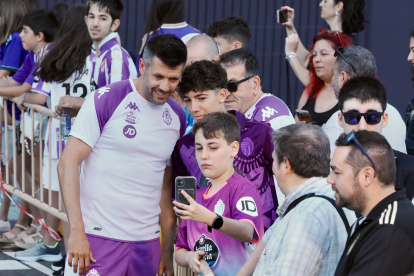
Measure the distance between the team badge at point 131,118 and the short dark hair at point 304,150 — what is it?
1064 millimetres

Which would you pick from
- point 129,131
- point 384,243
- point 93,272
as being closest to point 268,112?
point 129,131

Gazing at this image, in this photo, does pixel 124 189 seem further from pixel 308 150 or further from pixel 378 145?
pixel 378 145

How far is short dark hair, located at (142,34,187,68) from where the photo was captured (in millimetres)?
3432

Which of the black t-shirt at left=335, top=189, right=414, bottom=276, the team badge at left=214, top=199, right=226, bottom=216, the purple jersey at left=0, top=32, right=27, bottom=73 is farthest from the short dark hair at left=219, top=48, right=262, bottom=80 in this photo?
the purple jersey at left=0, top=32, right=27, bottom=73

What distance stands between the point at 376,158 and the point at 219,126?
103cm

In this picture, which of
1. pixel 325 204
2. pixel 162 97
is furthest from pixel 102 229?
pixel 325 204

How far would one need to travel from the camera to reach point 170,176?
12.5 ft

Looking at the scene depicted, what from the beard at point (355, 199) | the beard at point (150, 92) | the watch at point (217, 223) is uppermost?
the beard at point (150, 92)

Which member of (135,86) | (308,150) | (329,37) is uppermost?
(329,37)

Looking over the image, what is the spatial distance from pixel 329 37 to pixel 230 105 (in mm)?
1551

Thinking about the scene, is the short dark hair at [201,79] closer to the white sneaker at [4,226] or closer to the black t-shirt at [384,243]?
the black t-shirt at [384,243]

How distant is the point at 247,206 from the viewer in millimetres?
3059

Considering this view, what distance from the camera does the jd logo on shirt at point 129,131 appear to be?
137 inches

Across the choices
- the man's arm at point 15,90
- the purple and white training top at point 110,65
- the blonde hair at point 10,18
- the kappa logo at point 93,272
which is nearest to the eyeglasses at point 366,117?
the kappa logo at point 93,272
